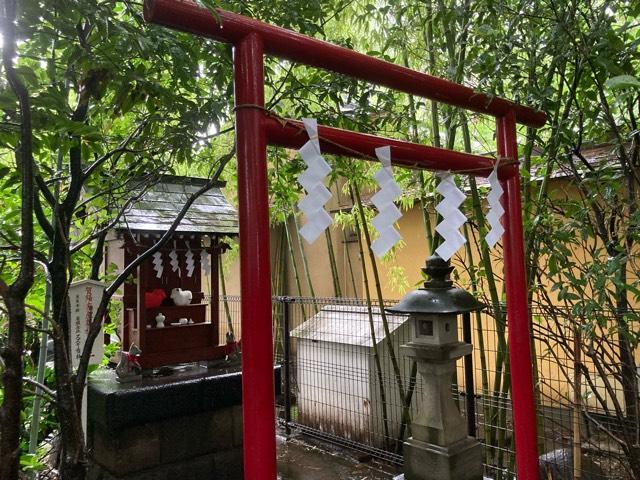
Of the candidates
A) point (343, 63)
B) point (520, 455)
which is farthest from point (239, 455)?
point (343, 63)

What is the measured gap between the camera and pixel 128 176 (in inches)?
119

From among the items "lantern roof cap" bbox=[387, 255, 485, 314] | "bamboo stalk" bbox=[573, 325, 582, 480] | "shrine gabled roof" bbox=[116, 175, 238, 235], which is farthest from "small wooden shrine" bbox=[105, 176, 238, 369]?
"bamboo stalk" bbox=[573, 325, 582, 480]

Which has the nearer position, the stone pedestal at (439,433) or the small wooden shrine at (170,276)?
the stone pedestal at (439,433)

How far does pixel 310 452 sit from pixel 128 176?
3.82 metres

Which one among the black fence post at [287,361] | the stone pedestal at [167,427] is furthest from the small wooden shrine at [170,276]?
the black fence post at [287,361]

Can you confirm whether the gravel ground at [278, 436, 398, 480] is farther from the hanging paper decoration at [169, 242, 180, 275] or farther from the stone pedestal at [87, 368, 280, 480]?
the hanging paper decoration at [169, 242, 180, 275]

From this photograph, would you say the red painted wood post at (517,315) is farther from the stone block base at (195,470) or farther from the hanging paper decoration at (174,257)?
the hanging paper decoration at (174,257)

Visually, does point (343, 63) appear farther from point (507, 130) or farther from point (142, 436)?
point (142, 436)

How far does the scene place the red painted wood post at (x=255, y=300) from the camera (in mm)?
1398

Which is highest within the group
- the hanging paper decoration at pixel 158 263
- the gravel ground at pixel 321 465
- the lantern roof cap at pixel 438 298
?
the hanging paper decoration at pixel 158 263

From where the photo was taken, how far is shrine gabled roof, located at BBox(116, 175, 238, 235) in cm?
377

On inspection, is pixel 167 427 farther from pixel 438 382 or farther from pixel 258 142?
pixel 258 142

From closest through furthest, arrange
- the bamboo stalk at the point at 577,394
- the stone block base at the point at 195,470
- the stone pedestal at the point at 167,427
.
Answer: the bamboo stalk at the point at 577,394
the stone pedestal at the point at 167,427
the stone block base at the point at 195,470

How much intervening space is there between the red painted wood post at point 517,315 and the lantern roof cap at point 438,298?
0.32 metres
